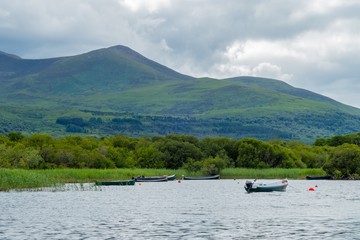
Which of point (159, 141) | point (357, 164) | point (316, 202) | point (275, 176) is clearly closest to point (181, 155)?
point (159, 141)

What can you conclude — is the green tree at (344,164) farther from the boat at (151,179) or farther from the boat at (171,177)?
the boat at (151,179)

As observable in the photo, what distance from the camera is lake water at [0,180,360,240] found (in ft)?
170

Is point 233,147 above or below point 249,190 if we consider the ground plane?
above

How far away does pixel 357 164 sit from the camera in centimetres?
15475

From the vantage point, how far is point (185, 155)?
7259 inches

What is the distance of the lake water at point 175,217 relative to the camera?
5175 cm

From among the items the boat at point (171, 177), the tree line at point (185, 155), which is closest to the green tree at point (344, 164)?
the tree line at point (185, 155)

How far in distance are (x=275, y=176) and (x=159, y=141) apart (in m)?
48.8

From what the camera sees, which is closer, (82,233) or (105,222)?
(82,233)

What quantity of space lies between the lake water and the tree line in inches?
2187

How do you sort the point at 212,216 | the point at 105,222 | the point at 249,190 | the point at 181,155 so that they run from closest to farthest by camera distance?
the point at 105,222, the point at 212,216, the point at 249,190, the point at 181,155

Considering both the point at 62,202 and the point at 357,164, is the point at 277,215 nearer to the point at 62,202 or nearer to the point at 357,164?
the point at 62,202

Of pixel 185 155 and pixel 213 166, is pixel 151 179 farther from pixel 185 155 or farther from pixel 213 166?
pixel 185 155

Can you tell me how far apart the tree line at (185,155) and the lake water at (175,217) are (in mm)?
55546
